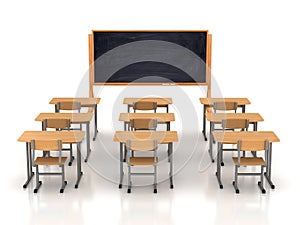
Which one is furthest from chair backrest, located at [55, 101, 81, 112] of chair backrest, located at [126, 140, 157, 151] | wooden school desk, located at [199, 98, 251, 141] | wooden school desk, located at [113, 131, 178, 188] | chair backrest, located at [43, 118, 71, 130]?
chair backrest, located at [126, 140, 157, 151]

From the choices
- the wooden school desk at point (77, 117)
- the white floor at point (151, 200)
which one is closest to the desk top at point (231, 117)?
the white floor at point (151, 200)

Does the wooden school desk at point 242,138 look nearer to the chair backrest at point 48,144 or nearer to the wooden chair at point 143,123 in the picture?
the wooden chair at point 143,123

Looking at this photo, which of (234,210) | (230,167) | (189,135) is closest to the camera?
(234,210)

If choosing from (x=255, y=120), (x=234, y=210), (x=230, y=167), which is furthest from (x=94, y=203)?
(x=255, y=120)

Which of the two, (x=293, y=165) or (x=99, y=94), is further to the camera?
(x=99, y=94)

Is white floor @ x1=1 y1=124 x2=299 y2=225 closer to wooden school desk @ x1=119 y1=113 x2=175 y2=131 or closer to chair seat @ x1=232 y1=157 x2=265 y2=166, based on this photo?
chair seat @ x1=232 y1=157 x2=265 y2=166

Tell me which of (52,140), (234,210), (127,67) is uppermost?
(127,67)

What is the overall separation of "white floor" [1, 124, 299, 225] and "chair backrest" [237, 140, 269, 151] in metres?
0.70

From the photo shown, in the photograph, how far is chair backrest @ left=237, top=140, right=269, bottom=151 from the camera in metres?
8.17

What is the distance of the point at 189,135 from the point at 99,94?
2096 mm

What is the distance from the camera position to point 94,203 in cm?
803

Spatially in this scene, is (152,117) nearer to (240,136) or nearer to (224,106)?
(224,106)

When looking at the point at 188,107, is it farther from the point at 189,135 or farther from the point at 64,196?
the point at 64,196

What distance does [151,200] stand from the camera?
26.7ft
